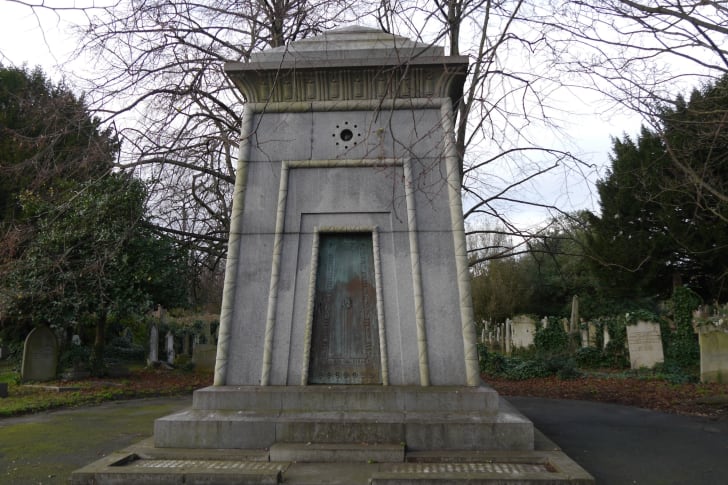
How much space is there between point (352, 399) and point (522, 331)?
22520 millimetres

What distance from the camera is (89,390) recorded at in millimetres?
13922

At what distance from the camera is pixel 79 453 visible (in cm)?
668

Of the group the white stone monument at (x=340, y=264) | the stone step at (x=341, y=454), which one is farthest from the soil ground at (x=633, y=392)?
the stone step at (x=341, y=454)

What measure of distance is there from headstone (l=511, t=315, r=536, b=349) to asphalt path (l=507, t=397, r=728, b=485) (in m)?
15.5

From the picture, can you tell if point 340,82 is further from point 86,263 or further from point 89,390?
point 89,390

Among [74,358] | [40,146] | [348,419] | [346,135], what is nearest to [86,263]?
[74,358]

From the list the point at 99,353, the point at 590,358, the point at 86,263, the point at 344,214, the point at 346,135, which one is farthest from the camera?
the point at 590,358

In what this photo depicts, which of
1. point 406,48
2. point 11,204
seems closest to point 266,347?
point 406,48

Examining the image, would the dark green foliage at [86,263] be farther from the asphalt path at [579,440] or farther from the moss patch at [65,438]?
the asphalt path at [579,440]

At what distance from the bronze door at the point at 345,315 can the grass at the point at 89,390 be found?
22.9 feet

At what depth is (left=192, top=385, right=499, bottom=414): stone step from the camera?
6.11 meters

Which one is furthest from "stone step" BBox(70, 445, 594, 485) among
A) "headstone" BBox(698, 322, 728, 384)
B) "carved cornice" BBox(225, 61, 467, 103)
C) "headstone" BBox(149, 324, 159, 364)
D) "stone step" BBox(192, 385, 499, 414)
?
"headstone" BBox(149, 324, 159, 364)

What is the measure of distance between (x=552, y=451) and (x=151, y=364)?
60.3 feet

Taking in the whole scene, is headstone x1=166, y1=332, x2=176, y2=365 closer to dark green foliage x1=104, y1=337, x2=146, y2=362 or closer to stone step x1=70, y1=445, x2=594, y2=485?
dark green foliage x1=104, y1=337, x2=146, y2=362
